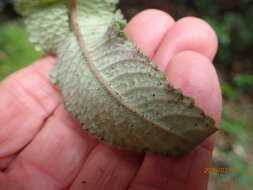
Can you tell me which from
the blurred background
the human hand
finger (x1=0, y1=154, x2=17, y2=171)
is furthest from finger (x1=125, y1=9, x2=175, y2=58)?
the blurred background

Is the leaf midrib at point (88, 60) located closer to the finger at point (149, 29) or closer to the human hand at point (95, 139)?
the human hand at point (95, 139)

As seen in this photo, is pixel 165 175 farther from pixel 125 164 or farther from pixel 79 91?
pixel 79 91

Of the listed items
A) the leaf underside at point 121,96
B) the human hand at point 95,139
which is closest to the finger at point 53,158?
the human hand at point 95,139

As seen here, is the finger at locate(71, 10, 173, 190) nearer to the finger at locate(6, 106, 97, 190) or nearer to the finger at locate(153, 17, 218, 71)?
the finger at locate(6, 106, 97, 190)

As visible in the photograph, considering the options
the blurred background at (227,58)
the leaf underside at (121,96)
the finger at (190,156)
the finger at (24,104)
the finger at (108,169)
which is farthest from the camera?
the blurred background at (227,58)

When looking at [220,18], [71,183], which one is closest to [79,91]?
[71,183]

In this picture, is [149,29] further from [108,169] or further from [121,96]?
[108,169]
